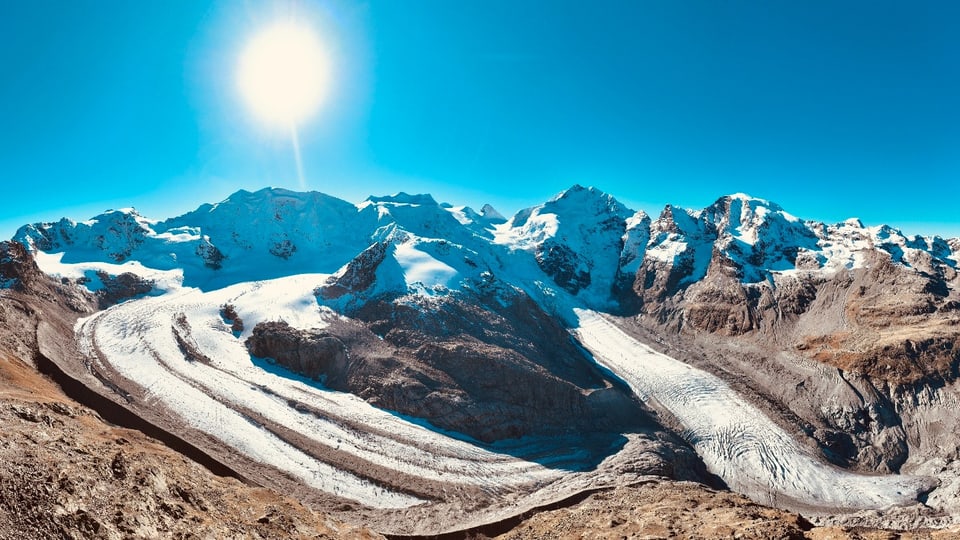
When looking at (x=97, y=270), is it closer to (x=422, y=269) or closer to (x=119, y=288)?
(x=119, y=288)

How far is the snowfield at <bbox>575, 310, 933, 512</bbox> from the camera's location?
157ft

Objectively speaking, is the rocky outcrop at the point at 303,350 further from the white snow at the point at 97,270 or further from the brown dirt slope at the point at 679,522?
the white snow at the point at 97,270

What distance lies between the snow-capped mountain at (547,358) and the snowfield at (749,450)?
0.89 ft

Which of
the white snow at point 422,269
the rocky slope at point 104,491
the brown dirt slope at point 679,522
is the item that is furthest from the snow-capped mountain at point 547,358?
the rocky slope at point 104,491

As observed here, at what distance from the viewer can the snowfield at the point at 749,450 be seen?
4775cm

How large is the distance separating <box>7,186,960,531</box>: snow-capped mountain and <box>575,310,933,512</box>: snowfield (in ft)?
0.89

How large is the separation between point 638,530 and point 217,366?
5523cm

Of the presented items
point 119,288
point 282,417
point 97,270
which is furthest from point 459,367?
point 97,270

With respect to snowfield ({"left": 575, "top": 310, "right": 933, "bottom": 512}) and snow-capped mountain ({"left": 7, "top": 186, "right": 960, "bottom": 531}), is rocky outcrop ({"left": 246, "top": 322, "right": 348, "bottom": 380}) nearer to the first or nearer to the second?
snow-capped mountain ({"left": 7, "top": 186, "right": 960, "bottom": 531})

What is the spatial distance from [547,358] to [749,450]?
89.9 ft

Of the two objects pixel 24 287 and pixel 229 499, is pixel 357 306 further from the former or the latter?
pixel 229 499

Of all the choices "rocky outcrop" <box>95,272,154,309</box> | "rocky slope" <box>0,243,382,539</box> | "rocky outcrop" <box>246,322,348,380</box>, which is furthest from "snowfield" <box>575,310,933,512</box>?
"rocky outcrop" <box>95,272,154,309</box>

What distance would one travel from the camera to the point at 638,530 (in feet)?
74.0

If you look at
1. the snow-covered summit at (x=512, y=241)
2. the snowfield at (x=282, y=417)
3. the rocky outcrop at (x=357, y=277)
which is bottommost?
the snowfield at (x=282, y=417)
